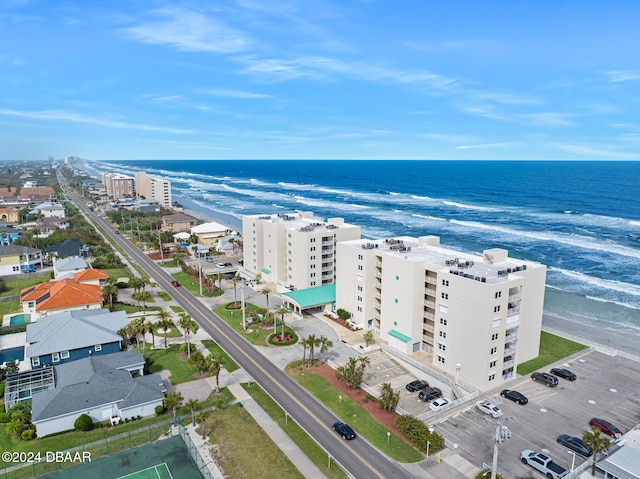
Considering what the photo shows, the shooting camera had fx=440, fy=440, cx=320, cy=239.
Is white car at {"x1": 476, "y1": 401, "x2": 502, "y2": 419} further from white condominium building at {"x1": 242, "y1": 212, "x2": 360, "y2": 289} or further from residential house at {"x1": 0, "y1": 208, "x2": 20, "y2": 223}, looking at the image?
residential house at {"x1": 0, "y1": 208, "x2": 20, "y2": 223}

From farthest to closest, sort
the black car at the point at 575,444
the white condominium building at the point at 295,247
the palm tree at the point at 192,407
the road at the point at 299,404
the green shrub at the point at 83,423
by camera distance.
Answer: the white condominium building at the point at 295,247
the palm tree at the point at 192,407
the green shrub at the point at 83,423
the black car at the point at 575,444
the road at the point at 299,404

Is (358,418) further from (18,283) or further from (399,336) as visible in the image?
(18,283)

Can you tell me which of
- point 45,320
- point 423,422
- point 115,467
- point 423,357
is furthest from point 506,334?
point 45,320

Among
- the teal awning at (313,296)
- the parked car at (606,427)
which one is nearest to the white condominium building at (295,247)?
the teal awning at (313,296)

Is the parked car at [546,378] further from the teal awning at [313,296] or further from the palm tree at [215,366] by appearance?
the palm tree at [215,366]

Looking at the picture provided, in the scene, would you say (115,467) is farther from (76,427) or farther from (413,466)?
(413,466)

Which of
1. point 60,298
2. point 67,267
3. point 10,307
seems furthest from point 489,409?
point 67,267

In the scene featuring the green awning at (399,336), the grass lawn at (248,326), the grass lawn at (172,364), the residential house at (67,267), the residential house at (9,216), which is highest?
the residential house at (9,216)

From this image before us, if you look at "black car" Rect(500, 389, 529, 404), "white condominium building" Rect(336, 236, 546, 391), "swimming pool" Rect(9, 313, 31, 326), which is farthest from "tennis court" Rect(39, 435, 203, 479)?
"swimming pool" Rect(9, 313, 31, 326)
